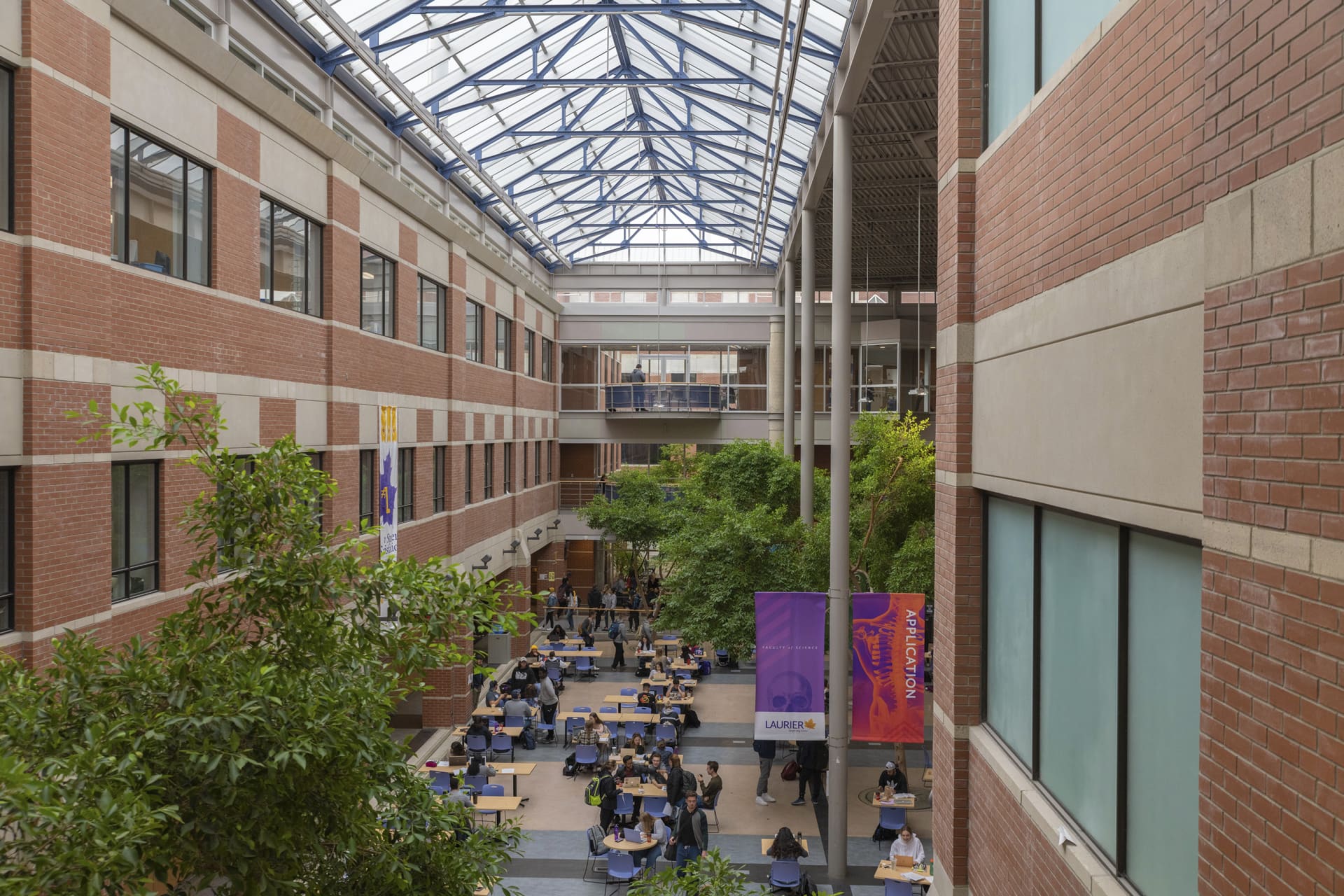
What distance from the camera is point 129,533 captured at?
11.7 m

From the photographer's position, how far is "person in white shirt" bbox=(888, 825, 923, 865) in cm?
1426

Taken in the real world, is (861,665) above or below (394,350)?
below

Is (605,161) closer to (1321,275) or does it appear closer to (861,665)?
(861,665)

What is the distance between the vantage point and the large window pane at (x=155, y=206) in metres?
11.8

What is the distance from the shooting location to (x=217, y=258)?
44.8 ft

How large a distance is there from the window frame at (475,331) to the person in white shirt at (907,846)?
55.2 ft

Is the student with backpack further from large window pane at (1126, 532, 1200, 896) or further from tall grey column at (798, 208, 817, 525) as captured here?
large window pane at (1126, 532, 1200, 896)

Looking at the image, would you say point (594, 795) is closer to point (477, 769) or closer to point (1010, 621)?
point (477, 769)

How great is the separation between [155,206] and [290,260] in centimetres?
396

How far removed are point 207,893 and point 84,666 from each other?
10766 millimetres

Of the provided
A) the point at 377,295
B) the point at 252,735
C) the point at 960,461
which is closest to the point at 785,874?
the point at 960,461

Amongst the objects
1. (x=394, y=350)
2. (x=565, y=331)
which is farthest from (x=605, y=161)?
(x=394, y=350)

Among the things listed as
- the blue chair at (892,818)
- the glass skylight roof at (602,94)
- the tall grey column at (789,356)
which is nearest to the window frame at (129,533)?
the glass skylight roof at (602,94)

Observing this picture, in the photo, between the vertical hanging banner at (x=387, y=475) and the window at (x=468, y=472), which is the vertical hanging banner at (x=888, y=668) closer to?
the vertical hanging banner at (x=387, y=475)
